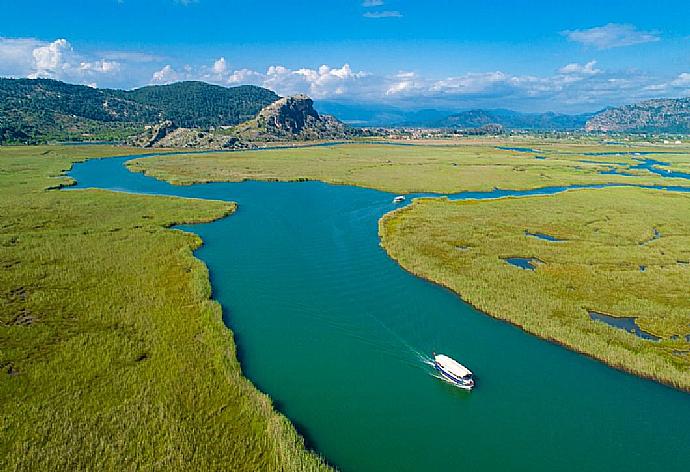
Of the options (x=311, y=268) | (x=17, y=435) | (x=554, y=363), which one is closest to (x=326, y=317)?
(x=311, y=268)

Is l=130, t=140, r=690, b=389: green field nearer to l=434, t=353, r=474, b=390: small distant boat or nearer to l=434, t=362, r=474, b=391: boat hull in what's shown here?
l=434, t=353, r=474, b=390: small distant boat

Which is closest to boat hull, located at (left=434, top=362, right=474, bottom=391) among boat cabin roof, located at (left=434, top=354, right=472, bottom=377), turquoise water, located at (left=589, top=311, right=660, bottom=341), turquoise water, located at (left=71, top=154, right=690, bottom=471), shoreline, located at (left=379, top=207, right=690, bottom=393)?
boat cabin roof, located at (left=434, top=354, right=472, bottom=377)

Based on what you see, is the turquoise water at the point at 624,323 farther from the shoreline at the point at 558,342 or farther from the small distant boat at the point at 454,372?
the small distant boat at the point at 454,372

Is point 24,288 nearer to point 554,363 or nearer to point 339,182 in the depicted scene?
point 554,363

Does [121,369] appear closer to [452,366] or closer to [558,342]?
[452,366]

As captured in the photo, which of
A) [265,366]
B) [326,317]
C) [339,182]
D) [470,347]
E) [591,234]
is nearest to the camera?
[265,366]

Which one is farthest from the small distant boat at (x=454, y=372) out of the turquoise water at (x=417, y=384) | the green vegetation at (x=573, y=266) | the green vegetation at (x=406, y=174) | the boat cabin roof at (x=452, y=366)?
the green vegetation at (x=406, y=174)
